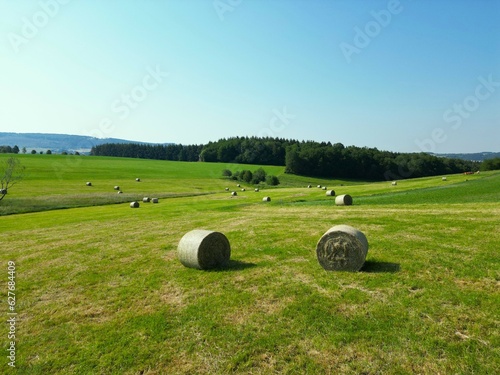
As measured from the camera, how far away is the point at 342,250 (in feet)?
40.0

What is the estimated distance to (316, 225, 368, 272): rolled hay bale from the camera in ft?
39.5

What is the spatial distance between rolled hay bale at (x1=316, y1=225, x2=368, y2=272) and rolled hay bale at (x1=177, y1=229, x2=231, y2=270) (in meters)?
4.09

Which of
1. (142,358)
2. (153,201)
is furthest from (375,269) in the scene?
(153,201)

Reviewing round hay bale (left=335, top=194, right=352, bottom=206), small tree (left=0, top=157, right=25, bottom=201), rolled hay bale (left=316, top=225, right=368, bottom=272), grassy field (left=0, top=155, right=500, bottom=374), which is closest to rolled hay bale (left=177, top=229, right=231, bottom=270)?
grassy field (left=0, top=155, right=500, bottom=374)

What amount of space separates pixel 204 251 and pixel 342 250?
544 centimetres

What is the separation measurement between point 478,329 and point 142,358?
8.13m

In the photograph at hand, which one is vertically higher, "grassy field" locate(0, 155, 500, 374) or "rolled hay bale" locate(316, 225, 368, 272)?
"rolled hay bale" locate(316, 225, 368, 272)

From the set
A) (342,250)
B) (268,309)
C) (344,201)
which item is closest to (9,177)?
(344,201)

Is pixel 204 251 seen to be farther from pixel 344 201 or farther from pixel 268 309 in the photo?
pixel 344 201

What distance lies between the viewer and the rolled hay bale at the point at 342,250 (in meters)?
12.0

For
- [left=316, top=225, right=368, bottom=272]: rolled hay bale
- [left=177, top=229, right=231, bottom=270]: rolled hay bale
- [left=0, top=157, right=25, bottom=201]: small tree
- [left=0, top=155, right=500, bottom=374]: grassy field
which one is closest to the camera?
[left=0, top=155, right=500, bottom=374]: grassy field

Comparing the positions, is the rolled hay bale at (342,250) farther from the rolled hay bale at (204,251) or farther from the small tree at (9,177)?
the small tree at (9,177)

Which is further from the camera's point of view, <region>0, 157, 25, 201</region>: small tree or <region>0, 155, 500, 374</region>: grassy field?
<region>0, 157, 25, 201</region>: small tree

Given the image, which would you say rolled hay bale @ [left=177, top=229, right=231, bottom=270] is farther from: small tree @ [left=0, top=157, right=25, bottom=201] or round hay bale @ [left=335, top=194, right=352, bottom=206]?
small tree @ [left=0, top=157, right=25, bottom=201]
